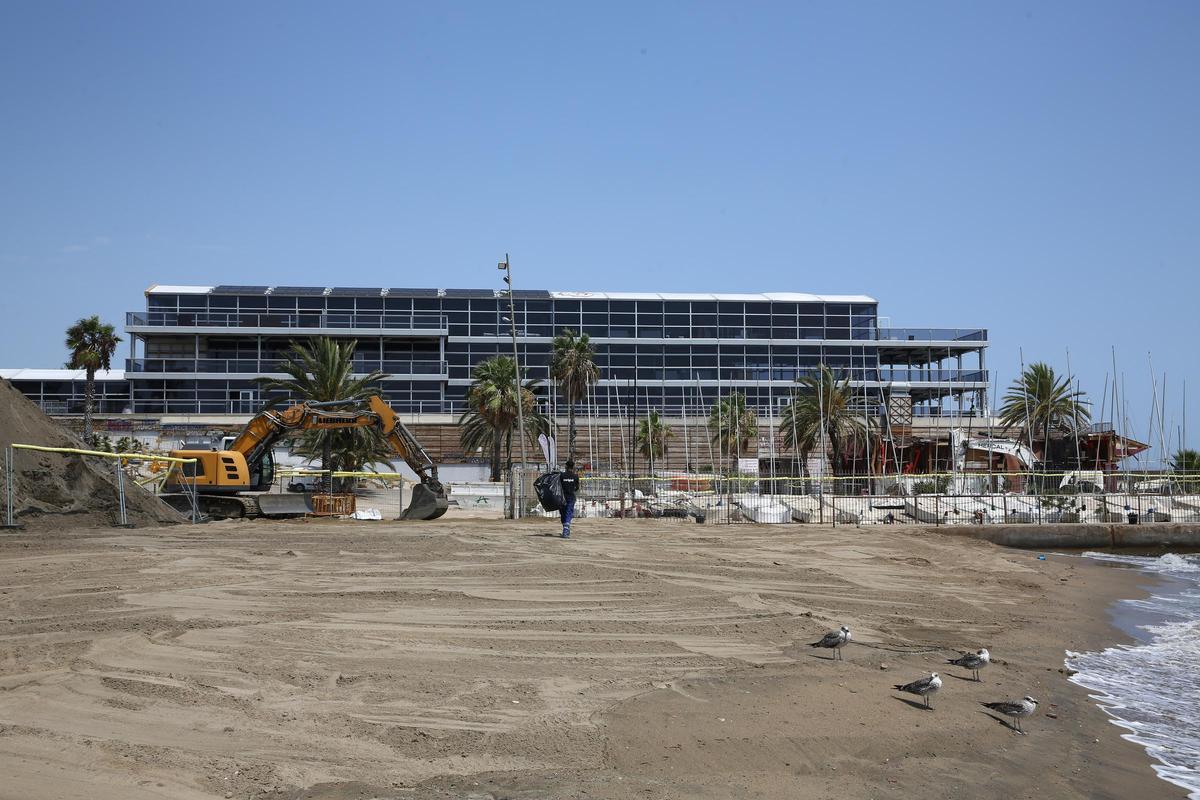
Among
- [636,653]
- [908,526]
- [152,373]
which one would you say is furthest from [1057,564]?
[152,373]

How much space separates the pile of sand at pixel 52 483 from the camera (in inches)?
788

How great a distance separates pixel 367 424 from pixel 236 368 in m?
45.8

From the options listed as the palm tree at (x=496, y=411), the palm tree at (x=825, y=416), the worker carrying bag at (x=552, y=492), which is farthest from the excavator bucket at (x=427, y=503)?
the palm tree at (x=825, y=416)

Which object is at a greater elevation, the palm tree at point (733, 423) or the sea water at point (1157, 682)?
the palm tree at point (733, 423)

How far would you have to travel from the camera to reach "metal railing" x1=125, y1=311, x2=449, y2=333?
241 ft

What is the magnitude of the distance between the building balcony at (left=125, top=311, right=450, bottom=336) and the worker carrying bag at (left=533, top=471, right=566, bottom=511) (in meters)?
53.8

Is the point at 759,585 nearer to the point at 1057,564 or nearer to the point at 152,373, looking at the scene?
the point at 1057,564

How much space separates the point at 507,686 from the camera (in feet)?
25.6

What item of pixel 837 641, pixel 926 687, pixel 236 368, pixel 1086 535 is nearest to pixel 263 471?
pixel 837 641

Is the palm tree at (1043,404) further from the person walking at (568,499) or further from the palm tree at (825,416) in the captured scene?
the person walking at (568,499)

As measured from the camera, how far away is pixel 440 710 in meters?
7.02

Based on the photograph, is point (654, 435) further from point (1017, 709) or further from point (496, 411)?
point (1017, 709)

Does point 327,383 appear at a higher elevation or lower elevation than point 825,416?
higher

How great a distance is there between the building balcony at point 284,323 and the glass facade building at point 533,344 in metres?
0.11
